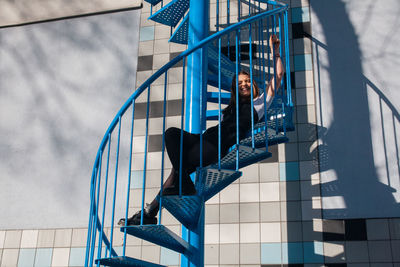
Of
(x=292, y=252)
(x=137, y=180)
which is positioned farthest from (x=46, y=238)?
(x=292, y=252)

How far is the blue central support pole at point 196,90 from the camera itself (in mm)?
3494

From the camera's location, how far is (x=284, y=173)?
4.29 metres

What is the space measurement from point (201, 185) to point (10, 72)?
10.8 feet

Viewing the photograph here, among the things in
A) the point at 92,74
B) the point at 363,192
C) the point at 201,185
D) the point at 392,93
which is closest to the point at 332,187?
the point at 363,192

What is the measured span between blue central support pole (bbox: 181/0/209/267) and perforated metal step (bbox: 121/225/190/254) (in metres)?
0.10

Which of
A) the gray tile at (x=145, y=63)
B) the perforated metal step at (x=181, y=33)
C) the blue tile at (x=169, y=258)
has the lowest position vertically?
the blue tile at (x=169, y=258)

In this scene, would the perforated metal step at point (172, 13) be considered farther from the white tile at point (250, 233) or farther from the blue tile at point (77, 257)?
the blue tile at point (77, 257)

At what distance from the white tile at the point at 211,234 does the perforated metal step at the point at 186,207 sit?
2.56ft

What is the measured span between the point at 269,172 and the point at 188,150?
1.31m

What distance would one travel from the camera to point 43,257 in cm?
457

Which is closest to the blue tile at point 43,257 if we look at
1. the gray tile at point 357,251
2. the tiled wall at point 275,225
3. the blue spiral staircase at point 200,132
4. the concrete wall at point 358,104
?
the tiled wall at point 275,225

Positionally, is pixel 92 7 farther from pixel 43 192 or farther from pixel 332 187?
pixel 332 187

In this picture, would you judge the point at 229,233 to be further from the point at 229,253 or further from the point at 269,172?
the point at 269,172

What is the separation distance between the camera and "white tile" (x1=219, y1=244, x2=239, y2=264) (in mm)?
4121
